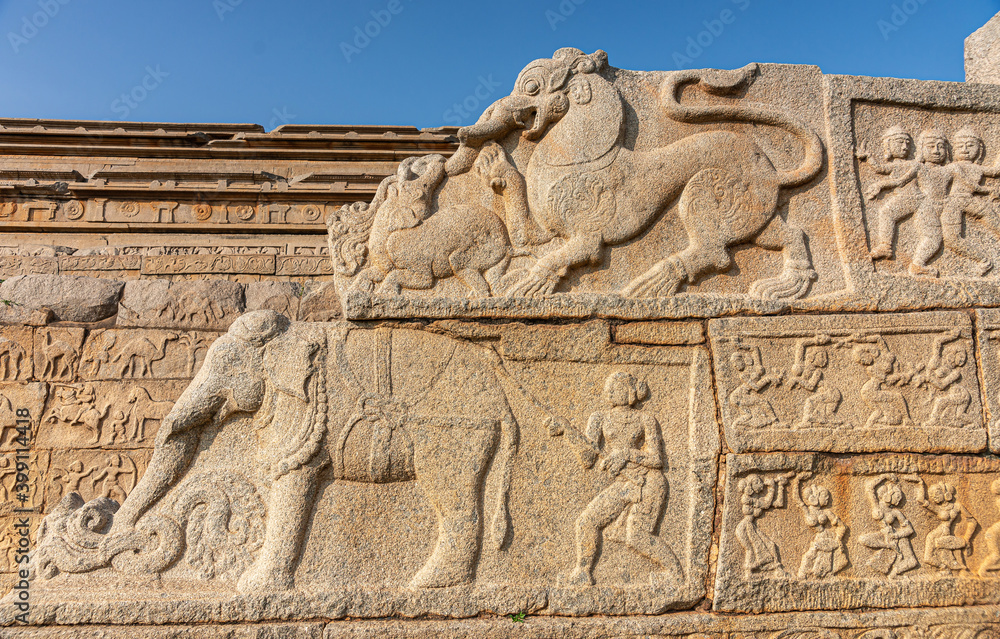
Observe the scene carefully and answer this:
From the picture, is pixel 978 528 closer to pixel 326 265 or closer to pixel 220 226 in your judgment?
pixel 326 265

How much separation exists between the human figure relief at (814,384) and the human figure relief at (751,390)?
0.11 metres

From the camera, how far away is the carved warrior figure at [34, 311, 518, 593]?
3.01m

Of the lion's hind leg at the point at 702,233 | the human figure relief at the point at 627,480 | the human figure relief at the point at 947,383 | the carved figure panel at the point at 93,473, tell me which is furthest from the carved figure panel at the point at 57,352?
the human figure relief at the point at 947,383

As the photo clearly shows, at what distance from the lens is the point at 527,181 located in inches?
135

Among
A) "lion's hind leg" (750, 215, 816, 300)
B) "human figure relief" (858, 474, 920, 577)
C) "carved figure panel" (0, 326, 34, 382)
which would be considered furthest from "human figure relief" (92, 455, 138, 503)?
"human figure relief" (858, 474, 920, 577)

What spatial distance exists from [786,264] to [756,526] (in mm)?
1304

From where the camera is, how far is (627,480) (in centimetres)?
314

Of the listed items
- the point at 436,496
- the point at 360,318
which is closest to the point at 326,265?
the point at 360,318

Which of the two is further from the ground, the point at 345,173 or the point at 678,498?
the point at 345,173

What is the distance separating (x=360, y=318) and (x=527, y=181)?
1094mm

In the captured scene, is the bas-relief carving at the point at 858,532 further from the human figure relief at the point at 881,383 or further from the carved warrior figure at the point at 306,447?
the carved warrior figure at the point at 306,447

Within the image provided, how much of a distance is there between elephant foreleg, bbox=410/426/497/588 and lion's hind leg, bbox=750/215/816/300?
61.2 inches

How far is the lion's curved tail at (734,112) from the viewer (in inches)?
136

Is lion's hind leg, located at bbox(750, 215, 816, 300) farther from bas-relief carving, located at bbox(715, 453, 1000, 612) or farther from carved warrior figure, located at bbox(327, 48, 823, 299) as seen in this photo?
bas-relief carving, located at bbox(715, 453, 1000, 612)
